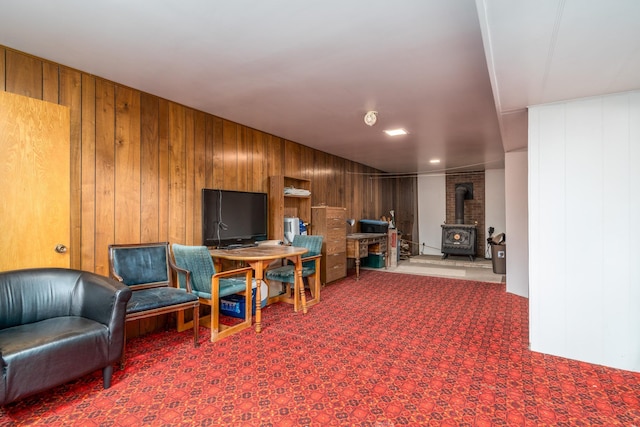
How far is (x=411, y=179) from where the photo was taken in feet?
31.8

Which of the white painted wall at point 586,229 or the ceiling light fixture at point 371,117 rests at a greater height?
the ceiling light fixture at point 371,117

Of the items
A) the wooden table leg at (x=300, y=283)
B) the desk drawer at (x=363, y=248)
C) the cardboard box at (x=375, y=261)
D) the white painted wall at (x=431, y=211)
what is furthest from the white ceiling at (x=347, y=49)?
the white painted wall at (x=431, y=211)

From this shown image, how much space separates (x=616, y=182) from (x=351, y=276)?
421 cm

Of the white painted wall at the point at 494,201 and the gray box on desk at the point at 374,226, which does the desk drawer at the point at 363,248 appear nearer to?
the gray box on desk at the point at 374,226

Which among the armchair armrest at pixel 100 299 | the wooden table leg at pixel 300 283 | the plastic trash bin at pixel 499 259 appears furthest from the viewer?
the plastic trash bin at pixel 499 259

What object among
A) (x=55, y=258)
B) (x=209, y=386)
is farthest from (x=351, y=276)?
(x=55, y=258)

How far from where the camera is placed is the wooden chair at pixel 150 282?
259 centimetres

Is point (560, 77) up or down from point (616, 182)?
up

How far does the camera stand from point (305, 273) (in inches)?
163

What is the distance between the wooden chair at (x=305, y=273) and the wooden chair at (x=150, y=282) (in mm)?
1189

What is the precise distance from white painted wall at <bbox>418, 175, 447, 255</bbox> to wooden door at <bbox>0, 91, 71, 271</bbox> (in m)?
8.74

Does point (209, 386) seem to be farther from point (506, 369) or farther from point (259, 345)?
point (506, 369)

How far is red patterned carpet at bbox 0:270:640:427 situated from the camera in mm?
1864

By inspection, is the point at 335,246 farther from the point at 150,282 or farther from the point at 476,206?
the point at 476,206
